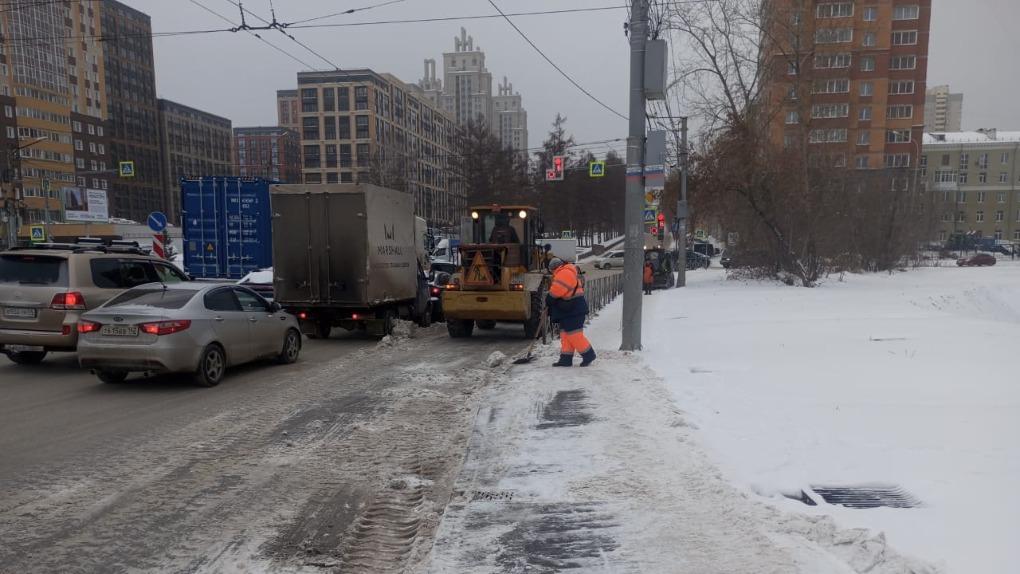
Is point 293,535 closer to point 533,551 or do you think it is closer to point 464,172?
→ point 533,551

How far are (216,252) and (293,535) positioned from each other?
57.1 feet

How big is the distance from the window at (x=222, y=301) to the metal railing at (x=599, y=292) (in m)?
8.31

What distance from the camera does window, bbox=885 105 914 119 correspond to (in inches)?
2857

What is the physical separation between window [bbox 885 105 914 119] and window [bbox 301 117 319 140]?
74.0 m

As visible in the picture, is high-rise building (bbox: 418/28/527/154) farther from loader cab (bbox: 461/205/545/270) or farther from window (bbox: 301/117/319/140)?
loader cab (bbox: 461/205/545/270)

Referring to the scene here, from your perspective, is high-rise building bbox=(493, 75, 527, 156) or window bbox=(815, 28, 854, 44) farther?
high-rise building bbox=(493, 75, 527, 156)

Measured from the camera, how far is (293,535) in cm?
415

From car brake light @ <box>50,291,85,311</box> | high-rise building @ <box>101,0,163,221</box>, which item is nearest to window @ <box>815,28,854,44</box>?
car brake light @ <box>50,291,85,311</box>

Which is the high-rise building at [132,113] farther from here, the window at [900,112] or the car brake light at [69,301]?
the window at [900,112]

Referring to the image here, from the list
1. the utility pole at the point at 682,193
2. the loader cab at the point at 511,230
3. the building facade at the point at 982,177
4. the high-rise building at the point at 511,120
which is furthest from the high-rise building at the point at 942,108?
the loader cab at the point at 511,230

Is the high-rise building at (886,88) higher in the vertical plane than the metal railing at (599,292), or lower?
higher

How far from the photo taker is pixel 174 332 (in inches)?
317

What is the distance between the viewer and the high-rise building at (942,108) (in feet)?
438

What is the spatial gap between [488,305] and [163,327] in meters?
6.43
